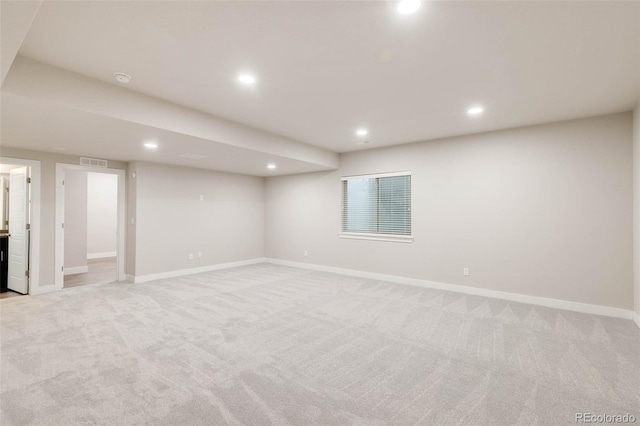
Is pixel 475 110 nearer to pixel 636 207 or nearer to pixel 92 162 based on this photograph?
pixel 636 207

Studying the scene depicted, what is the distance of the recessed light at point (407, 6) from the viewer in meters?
1.89

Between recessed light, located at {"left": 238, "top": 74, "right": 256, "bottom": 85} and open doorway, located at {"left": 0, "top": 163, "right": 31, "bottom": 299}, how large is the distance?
4.59 m

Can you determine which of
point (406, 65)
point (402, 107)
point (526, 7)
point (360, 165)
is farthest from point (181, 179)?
point (526, 7)

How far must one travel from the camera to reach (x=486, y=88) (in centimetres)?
321

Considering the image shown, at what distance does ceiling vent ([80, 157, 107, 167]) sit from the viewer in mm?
5449

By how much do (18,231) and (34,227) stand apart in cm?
46

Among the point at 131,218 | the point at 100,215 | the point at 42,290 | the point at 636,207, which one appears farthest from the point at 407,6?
the point at 100,215

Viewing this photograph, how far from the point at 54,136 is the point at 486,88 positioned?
5.50 m

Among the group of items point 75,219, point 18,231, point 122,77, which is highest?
point 122,77

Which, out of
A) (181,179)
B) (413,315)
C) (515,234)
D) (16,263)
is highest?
(181,179)

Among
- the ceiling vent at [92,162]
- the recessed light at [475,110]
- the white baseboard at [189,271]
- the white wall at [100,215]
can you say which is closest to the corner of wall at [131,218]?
the white baseboard at [189,271]

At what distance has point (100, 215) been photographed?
9.24 meters

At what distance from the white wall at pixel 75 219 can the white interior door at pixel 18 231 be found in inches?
61.7

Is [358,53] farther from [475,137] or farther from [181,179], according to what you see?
[181,179]
